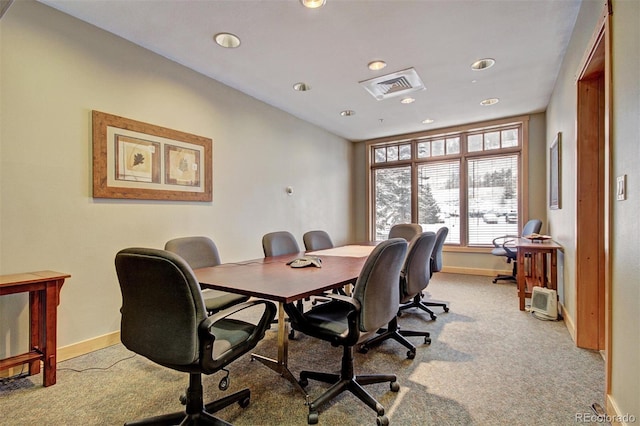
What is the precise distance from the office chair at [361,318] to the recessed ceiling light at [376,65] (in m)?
2.26

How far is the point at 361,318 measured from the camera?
162cm

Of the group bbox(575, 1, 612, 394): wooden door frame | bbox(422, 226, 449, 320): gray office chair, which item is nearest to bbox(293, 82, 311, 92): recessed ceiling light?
bbox(422, 226, 449, 320): gray office chair

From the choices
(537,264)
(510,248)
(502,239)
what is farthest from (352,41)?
(502,239)

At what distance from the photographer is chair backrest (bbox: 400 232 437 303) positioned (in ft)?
7.96

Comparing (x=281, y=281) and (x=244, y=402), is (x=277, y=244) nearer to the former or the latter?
(x=281, y=281)

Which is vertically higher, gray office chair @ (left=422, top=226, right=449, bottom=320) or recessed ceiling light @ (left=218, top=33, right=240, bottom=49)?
recessed ceiling light @ (left=218, top=33, right=240, bottom=49)

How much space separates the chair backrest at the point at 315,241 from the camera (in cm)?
354

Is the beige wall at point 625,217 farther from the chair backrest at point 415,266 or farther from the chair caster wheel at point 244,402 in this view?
the chair caster wheel at point 244,402

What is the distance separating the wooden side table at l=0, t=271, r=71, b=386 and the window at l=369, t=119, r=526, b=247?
215 inches

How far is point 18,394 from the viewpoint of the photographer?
6.40 feet

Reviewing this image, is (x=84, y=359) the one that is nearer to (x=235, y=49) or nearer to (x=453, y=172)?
(x=235, y=49)

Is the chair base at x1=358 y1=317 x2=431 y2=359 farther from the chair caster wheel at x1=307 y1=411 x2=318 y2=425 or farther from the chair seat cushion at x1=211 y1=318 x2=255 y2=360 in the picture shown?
the chair seat cushion at x1=211 y1=318 x2=255 y2=360

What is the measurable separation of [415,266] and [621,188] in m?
1.35

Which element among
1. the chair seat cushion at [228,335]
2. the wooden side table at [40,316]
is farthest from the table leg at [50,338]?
the chair seat cushion at [228,335]
